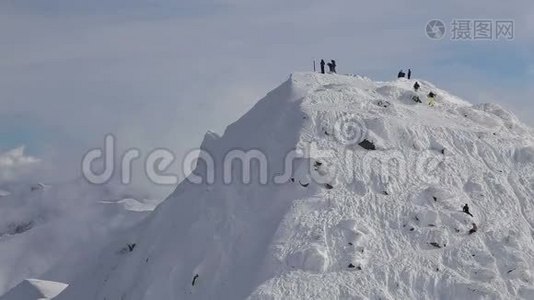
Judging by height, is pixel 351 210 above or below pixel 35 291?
above

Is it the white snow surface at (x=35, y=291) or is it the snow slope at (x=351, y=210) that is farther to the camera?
the white snow surface at (x=35, y=291)

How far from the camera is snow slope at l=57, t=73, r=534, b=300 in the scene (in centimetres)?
3847

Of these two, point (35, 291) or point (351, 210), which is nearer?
point (351, 210)

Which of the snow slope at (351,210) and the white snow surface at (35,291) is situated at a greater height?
the snow slope at (351,210)

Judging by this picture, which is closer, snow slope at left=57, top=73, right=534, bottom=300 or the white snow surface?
snow slope at left=57, top=73, right=534, bottom=300

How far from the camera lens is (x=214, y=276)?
40312 millimetres

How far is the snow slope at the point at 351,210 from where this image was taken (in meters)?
38.5

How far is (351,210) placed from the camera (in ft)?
137

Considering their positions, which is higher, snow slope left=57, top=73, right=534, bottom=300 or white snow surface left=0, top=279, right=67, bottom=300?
snow slope left=57, top=73, right=534, bottom=300

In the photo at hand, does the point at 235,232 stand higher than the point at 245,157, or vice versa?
the point at 245,157

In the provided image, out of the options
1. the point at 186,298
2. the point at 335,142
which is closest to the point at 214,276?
the point at 186,298

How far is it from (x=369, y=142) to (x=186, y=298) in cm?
1542

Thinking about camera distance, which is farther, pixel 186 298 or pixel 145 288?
pixel 145 288

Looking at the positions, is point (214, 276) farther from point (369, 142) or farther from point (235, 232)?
point (369, 142)
